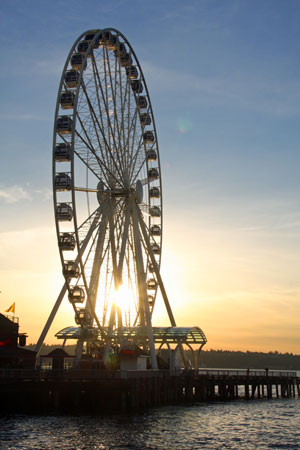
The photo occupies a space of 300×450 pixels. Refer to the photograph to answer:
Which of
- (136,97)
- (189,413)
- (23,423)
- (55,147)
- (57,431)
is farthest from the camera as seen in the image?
(136,97)

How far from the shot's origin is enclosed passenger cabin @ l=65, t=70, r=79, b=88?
4778 centimetres

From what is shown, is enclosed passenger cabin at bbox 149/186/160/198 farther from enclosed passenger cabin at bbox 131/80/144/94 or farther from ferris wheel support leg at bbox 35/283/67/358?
ferris wheel support leg at bbox 35/283/67/358

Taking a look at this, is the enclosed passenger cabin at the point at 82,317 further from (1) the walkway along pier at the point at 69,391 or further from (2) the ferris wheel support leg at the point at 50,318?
(1) the walkway along pier at the point at 69,391

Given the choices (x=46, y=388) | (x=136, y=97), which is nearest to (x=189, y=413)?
(x=46, y=388)

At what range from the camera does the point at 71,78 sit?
4784 cm

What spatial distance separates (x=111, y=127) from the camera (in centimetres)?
5294

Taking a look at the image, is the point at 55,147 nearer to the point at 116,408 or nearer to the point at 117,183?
the point at 117,183

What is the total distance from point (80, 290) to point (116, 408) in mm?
9591

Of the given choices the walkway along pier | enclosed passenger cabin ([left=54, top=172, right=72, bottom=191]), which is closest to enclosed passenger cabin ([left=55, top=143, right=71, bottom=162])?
enclosed passenger cabin ([left=54, top=172, right=72, bottom=191])

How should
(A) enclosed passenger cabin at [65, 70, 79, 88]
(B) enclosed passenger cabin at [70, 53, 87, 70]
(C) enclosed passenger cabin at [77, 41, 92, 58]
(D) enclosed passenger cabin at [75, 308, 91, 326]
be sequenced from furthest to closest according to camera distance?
(D) enclosed passenger cabin at [75, 308, 91, 326], (C) enclosed passenger cabin at [77, 41, 92, 58], (B) enclosed passenger cabin at [70, 53, 87, 70], (A) enclosed passenger cabin at [65, 70, 79, 88]

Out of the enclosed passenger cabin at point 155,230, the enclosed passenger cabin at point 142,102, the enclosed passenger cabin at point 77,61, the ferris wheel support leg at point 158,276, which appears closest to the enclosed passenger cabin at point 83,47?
the enclosed passenger cabin at point 77,61

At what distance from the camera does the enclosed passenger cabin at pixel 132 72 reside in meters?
60.7

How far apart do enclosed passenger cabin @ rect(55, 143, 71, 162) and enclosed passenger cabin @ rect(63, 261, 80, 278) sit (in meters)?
8.40

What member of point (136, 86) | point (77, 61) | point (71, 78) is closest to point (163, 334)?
point (136, 86)
